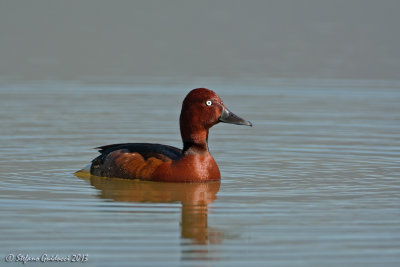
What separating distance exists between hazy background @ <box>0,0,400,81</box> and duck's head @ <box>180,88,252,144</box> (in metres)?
12.2

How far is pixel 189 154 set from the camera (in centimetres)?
1062

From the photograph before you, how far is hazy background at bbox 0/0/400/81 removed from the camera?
24625mm

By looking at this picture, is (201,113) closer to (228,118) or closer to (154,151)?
(228,118)

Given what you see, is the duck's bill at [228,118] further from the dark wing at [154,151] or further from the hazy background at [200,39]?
the hazy background at [200,39]

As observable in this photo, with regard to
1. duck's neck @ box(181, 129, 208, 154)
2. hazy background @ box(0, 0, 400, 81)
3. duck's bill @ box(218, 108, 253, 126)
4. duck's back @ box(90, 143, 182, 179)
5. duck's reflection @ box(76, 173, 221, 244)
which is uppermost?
hazy background @ box(0, 0, 400, 81)

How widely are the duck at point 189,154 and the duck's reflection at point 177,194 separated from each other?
12 cm

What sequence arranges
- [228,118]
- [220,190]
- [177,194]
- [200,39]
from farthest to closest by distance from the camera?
[200,39]
[228,118]
[220,190]
[177,194]

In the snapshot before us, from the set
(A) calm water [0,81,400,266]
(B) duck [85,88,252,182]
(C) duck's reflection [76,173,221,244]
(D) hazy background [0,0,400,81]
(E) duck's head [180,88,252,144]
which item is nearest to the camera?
(A) calm water [0,81,400,266]

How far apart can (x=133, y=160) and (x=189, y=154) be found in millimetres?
735

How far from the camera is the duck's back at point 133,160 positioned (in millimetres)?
10641

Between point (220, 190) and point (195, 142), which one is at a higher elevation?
point (195, 142)

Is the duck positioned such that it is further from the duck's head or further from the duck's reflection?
the duck's reflection

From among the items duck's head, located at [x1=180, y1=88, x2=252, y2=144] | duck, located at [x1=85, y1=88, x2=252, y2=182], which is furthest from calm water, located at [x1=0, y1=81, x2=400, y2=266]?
duck's head, located at [x1=180, y1=88, x2=252, y2=144]

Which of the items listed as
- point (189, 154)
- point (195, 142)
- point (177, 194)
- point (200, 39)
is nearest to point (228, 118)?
point (195, 142)
